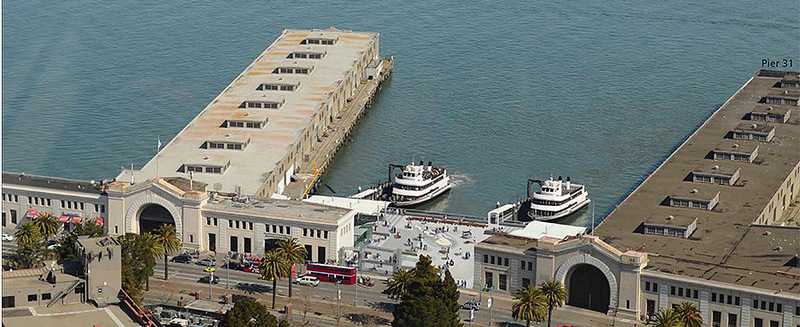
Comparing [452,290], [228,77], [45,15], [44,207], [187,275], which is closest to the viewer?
[452,290]

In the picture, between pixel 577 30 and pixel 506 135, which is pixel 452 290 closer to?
pixel 506 135

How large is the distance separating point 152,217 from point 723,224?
40.9 meters

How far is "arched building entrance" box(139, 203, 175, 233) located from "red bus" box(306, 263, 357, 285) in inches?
560

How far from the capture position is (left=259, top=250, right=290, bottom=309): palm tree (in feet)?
312

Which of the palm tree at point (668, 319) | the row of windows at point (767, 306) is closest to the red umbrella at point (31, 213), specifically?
the palm tree at point (668, 319)

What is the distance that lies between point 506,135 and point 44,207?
50728 millimetres

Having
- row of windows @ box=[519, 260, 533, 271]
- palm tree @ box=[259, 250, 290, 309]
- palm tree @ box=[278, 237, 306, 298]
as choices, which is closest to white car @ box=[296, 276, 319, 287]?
palm tree @ box=[278, 237, 306, 298]

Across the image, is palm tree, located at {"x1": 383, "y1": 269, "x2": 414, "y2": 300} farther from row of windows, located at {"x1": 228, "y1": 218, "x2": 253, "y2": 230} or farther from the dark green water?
the dark green water

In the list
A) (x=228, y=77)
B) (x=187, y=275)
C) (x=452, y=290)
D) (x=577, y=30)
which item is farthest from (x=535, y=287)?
(x=577, y=30)

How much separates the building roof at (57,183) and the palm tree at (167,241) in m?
11.2

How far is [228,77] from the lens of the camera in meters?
169

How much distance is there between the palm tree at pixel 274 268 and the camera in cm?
9519

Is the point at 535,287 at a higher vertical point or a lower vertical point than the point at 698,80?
lower

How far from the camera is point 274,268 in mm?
95125
